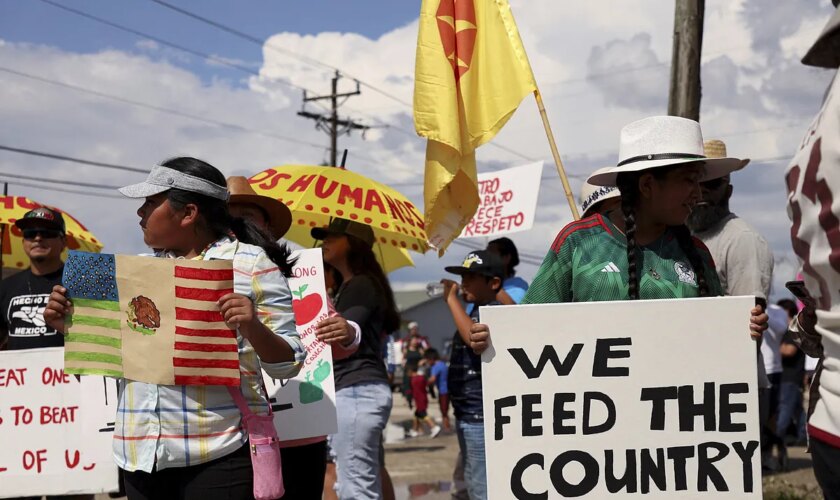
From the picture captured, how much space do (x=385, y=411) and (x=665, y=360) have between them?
2623mm

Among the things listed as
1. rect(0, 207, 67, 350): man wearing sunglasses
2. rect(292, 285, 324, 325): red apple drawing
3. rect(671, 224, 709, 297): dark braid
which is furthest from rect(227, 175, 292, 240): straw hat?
rect(671, 224, 709, 297): dark braid

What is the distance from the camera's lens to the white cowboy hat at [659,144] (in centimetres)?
346

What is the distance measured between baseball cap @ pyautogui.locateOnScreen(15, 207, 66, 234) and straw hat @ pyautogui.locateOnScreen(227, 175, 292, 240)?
2009 mm

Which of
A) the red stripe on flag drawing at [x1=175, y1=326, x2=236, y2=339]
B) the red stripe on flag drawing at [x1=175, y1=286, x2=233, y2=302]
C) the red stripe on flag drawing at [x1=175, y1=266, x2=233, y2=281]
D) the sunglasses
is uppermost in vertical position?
the sunglasses

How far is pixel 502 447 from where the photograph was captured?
341cm

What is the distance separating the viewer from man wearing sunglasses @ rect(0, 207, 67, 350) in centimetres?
637

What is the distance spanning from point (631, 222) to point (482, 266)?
8.06 ft

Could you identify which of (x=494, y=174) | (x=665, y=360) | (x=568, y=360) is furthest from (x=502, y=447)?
(x=494, y=174)

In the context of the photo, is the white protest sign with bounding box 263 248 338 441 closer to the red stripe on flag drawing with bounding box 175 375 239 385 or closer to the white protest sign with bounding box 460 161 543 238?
the red stripe on flag drawing with bounding box 175 375 239 385

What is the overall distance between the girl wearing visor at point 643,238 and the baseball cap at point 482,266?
2.26 m

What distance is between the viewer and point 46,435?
5.56m

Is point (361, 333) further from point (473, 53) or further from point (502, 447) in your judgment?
point (502, 447)

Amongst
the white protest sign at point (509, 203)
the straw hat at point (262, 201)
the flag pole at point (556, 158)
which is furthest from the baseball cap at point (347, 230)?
the white protest sign at point (509, 203)

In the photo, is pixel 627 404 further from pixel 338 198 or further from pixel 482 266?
pixel 338 198
